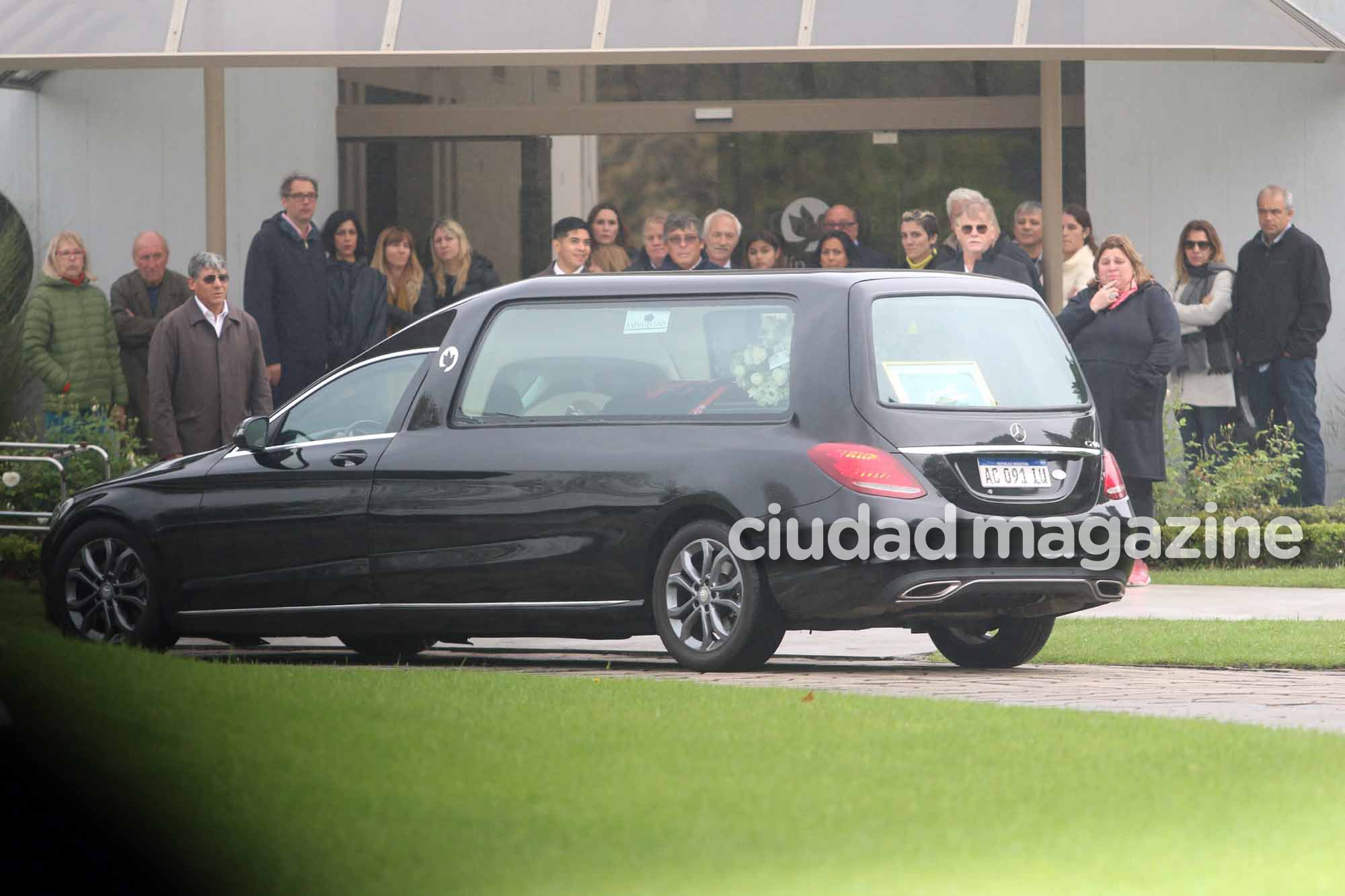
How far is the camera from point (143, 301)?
17.5 meters

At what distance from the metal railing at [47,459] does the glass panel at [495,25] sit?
430 centimetres

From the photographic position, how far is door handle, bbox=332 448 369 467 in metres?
11.4

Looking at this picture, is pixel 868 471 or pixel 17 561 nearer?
pixel 868 471

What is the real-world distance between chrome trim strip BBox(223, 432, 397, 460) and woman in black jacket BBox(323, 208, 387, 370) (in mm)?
5276

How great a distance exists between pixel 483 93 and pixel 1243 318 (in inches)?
286

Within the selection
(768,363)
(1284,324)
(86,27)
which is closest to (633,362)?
(768,363)

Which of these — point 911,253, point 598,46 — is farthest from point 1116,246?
point 598,46

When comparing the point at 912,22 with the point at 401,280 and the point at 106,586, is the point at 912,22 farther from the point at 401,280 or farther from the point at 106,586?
the point at 106,586

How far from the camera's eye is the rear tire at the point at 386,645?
12.3m

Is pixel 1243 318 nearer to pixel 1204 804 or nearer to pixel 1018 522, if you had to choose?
pixel 1018 522

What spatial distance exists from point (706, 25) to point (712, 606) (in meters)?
8.73

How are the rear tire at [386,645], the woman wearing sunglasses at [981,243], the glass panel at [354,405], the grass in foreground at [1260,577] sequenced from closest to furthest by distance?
the glass panel at [354,405] → the rear tire at [386,645] → the grass in foreground at [1260,577] → the woman wearing sunglasses at [981,243]

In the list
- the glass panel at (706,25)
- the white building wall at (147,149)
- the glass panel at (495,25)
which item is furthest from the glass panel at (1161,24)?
the white building wall at (147,149)

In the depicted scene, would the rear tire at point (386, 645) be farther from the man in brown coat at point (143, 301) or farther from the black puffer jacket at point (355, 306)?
the man in brown coat at point (143, 301)
